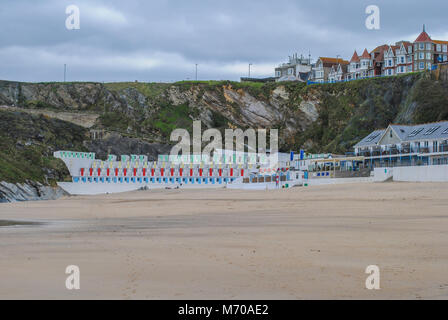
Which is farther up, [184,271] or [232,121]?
[232,121]

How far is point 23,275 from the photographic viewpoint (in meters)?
10.4

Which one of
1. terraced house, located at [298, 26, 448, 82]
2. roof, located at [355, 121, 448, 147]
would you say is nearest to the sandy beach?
roof, located at [355, 121, 448, 147]

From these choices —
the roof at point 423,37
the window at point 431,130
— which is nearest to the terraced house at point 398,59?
the roof at point 423,37

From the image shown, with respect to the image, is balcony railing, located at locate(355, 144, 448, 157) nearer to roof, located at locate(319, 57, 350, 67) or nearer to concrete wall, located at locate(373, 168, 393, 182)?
concrete wall, located at locate(373, 168, 393, 182)

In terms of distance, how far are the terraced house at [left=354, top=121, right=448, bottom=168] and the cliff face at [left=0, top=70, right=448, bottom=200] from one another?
20.1 meters

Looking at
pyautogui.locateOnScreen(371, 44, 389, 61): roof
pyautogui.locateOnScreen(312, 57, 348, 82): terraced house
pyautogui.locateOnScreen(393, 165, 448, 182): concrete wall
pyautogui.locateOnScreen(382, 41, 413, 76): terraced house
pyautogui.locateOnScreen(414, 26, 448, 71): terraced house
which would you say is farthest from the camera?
pyautogui.locateOnScreen(312, 57, 348, 82): terraced house

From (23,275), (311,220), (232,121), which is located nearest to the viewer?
(23,275)

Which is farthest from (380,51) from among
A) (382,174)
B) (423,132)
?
(382,174)

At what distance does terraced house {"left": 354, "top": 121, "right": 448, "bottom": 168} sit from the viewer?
50188 millimetres

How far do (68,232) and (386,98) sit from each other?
76673 millimetres

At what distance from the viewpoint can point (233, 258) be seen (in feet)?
40.7

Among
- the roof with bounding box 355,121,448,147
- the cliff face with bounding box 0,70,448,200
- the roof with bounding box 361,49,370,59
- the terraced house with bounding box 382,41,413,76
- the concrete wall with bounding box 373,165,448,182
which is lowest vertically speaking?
the concrete wall with bounding box 373,165,448,182
